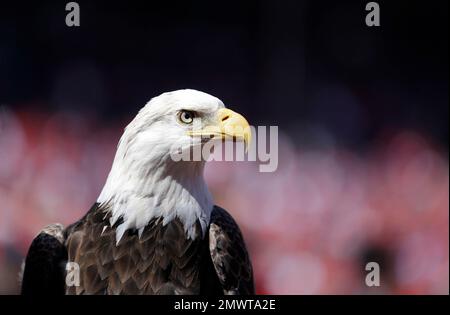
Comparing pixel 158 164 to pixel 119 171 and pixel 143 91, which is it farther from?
pixel 143 91

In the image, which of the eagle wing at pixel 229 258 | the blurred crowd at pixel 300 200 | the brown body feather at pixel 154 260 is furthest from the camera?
the blurred crowd at pixel 300 200

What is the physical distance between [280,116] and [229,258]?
248cm

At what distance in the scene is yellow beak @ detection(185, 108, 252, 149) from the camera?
272 centimetres

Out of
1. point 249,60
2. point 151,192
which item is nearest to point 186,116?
point 151,192

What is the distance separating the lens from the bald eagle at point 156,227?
8.93 ft

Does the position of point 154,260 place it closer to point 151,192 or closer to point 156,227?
point 156,227

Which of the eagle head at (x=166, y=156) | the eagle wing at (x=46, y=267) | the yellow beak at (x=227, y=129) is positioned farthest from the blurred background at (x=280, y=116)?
the yellow beak at (x=227, y=129)

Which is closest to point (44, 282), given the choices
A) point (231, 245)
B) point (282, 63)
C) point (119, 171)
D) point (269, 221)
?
point (119, 171)

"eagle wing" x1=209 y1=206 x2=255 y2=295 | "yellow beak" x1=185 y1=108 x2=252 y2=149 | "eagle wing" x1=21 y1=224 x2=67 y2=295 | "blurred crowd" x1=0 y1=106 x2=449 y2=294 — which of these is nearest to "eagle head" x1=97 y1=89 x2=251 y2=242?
"yellow beak" x1=185 y1=108 x2=252 y2=149

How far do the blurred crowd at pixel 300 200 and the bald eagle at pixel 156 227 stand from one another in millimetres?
2088

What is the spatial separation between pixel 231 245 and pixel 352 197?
2.64 m

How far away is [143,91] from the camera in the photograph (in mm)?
5016

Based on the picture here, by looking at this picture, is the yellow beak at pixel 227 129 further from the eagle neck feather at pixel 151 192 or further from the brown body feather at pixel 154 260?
the brown body feather at pixel 154 260

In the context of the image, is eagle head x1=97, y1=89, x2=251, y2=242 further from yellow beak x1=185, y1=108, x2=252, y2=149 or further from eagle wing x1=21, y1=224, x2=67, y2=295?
eagle wing x1=21, y1=224, x2=67, y2=295
